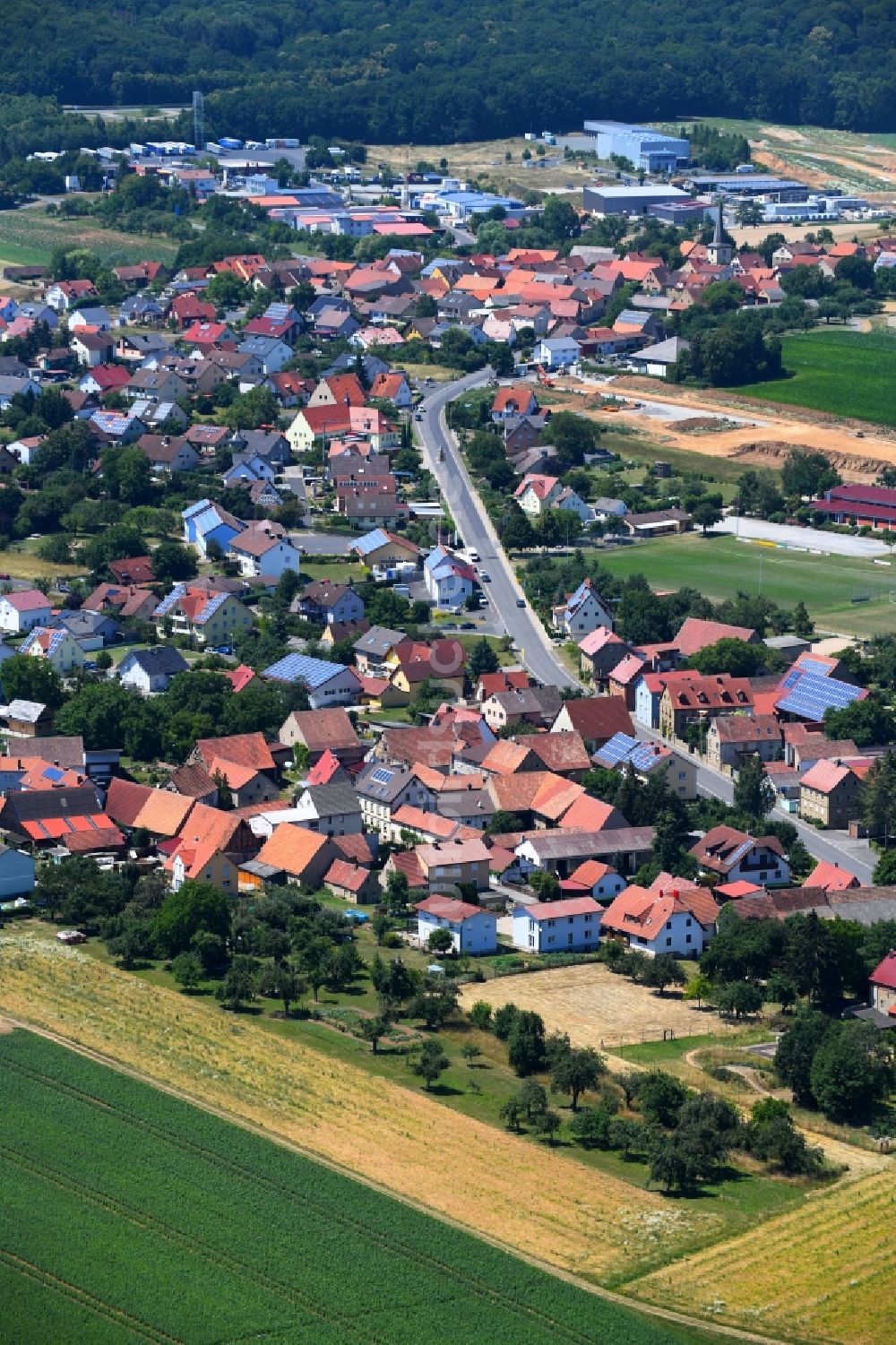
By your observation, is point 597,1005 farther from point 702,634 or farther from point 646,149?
point 646,149

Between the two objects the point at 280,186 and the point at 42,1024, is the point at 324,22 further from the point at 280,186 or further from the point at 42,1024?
the point at 42,1024

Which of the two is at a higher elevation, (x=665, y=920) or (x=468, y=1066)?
(x=665, y=920)

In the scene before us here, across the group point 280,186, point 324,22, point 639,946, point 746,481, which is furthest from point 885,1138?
point 324,22

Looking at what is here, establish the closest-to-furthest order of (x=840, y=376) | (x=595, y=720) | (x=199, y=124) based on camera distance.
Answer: (x=595, y=720) → (x=840, y=376) → (x=199, y=124)

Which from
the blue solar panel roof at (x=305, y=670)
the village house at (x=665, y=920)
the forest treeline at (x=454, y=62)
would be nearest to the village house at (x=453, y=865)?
the village house at (x=665, y=920)

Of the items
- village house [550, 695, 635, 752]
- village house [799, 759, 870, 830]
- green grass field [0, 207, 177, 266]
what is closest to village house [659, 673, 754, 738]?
village house [550, 695, 635, 752]

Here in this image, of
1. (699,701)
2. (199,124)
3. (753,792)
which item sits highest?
(199,124)

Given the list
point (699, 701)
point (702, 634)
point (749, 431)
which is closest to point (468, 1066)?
point (699, 701)
